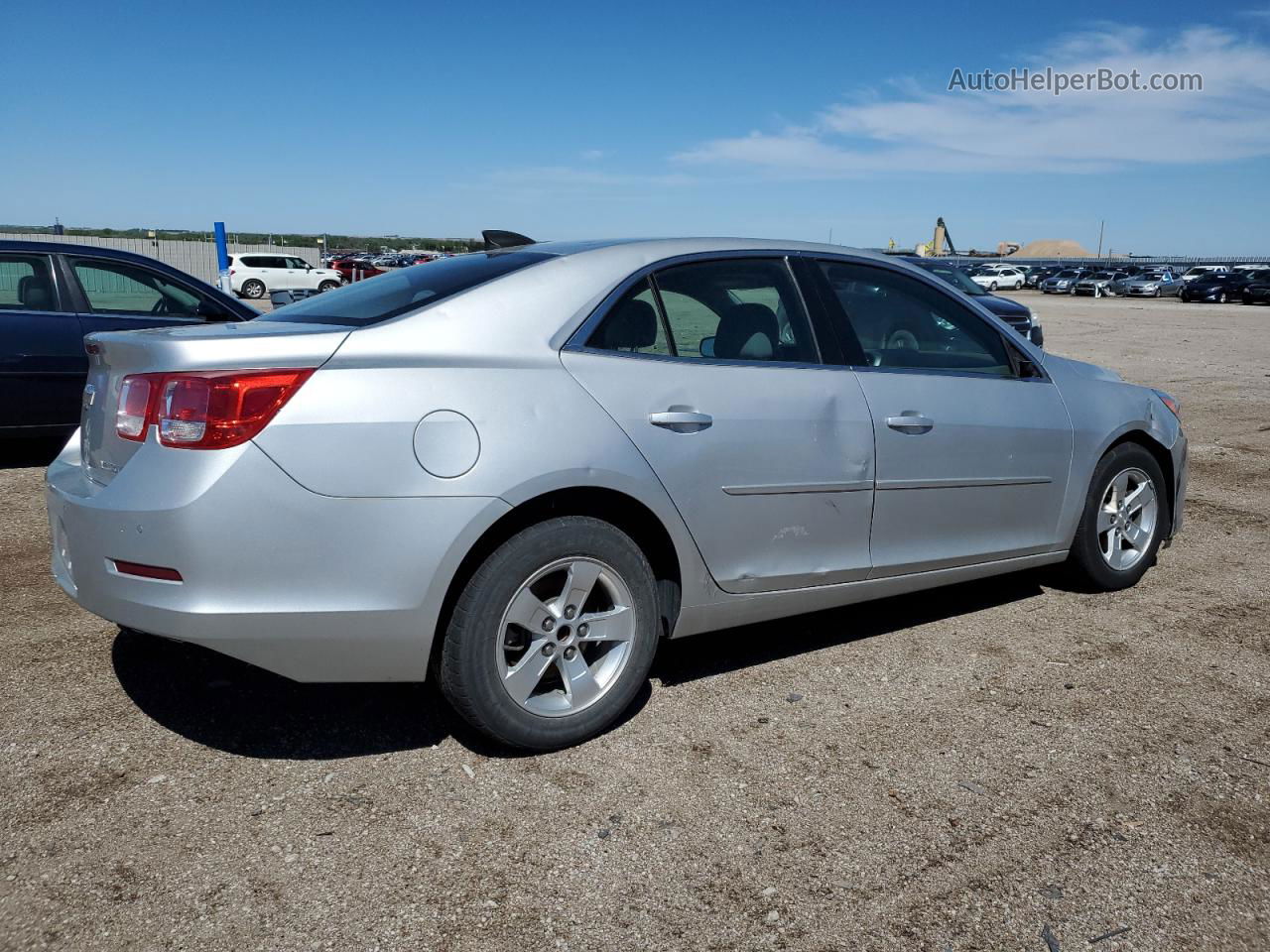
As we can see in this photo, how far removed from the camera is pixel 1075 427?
14.9ft

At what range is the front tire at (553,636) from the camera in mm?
3059

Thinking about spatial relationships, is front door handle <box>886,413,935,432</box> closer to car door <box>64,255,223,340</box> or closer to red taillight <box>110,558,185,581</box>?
red taillight <box>110,558,185,581</box>

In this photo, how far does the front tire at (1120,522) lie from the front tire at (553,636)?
237cm

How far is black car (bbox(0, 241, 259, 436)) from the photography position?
7.00 metres

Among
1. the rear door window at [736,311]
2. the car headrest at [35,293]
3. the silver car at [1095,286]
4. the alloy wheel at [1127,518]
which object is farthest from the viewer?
the silver car at [1095,286]

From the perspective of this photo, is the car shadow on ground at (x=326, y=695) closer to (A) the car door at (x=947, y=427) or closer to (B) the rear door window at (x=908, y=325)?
(A) the car door at (x=947, y=427)

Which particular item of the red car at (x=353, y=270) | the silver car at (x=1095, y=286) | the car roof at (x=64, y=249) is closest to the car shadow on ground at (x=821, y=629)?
the car roof at (x=64, y=249)

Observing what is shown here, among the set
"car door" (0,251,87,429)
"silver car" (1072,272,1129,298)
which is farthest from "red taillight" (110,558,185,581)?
"silver car" (1072,272,1129,298)

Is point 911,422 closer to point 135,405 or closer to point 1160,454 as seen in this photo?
point 1160,454

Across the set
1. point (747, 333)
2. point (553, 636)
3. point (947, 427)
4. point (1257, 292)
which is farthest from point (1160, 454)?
point (1257, 292)

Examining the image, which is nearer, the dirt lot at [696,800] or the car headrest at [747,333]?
the dirt lot at [696,800]

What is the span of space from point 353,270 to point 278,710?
139 ft

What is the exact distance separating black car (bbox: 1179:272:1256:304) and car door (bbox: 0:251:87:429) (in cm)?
5164

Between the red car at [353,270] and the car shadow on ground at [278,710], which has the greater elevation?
the red car at [353,270]
